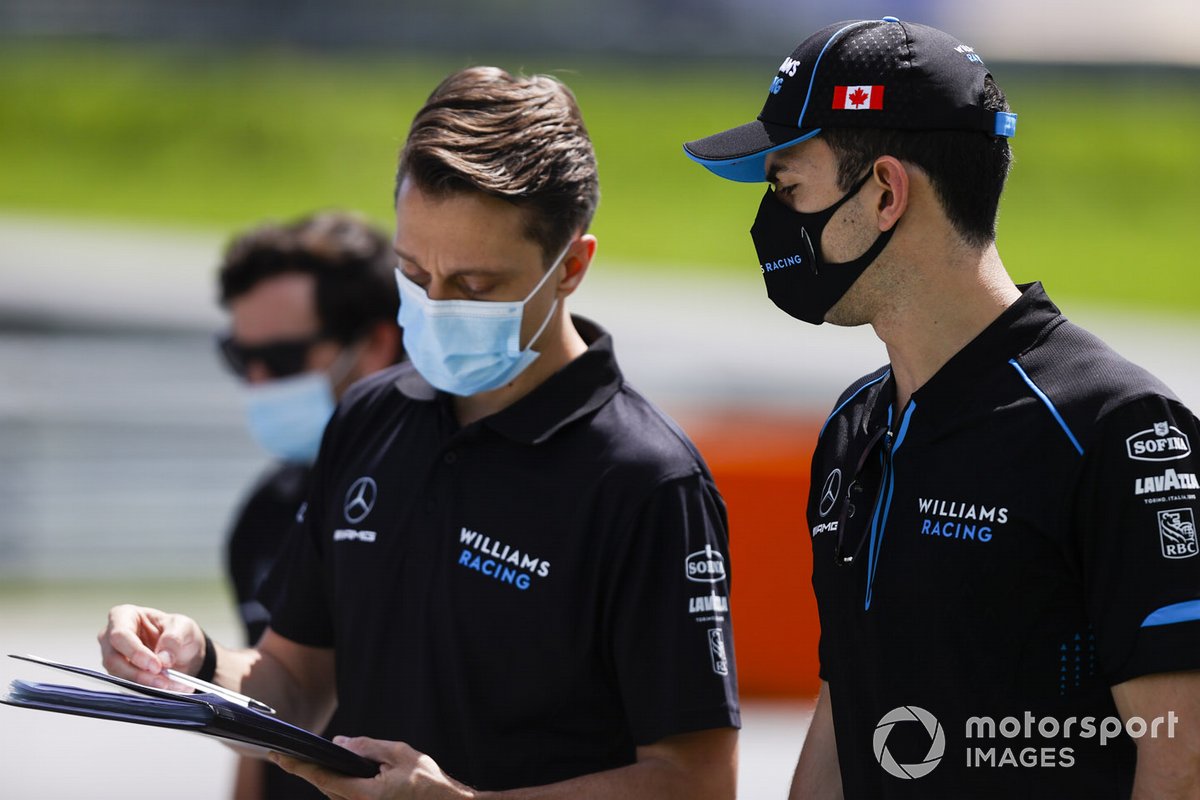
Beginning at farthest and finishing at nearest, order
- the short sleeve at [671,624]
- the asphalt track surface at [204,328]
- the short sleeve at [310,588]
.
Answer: the asphalt track surface at [204,328]
the short sleeve at [310,588]
the short sleeve at [671,624]

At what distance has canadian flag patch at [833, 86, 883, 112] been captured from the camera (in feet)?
7.60

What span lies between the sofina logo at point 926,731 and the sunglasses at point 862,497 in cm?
24

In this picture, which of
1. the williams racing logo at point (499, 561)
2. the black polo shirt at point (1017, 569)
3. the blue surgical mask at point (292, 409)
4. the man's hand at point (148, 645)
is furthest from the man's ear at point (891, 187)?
the blue surgical mask at point (292, 409)

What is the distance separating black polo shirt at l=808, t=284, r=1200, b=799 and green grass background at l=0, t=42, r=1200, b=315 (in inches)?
755

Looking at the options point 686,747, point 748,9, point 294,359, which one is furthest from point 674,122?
point 686,747

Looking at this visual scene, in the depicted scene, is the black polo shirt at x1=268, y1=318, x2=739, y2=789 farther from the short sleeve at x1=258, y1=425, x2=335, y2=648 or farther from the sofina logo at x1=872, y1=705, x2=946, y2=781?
the sofina logo at x1=872, y1=705, x2=946, y2=781

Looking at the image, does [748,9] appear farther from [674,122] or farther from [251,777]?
[251,777]

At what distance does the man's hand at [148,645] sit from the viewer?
2.53 m

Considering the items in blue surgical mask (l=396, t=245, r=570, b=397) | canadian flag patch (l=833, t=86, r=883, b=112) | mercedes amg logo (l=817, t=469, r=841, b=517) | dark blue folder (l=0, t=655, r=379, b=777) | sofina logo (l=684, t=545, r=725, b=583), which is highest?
canadian flag patch (l=833, t=86, r=883, b=112)

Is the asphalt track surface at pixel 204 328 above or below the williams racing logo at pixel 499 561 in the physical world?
below

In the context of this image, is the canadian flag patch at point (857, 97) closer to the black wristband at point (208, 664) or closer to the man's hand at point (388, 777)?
the man's hand at point (388, 777)

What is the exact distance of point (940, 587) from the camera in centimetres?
224

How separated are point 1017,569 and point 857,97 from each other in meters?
0.72

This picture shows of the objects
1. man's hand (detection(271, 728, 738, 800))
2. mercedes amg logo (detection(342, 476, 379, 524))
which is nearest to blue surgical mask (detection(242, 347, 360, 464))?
mercedes amg logo (detection(342, 476, 379, 524))
